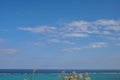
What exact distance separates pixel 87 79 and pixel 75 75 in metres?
0.38

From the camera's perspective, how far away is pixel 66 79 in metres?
6.45

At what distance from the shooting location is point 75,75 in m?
6.55

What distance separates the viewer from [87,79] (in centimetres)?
625

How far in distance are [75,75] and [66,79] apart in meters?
0.24

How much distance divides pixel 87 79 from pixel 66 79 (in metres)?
0.48
